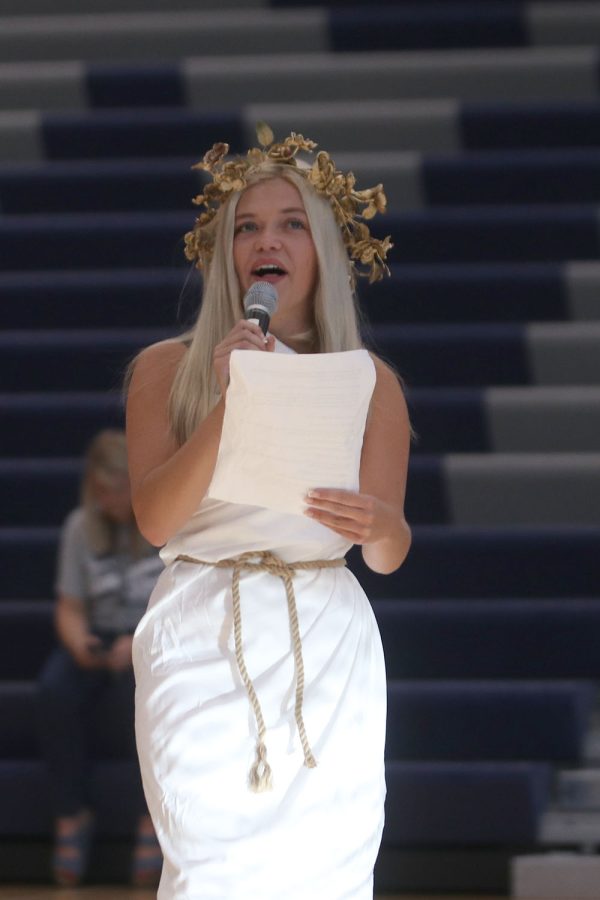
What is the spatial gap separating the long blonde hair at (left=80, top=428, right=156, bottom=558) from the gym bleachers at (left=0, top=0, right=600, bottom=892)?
0.51 meters

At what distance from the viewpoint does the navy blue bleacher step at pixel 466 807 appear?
388 centimetres

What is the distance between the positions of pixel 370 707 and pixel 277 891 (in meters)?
0.27

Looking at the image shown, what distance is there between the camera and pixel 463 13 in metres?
6.32

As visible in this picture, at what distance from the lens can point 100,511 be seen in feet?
13.3

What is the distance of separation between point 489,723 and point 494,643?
31 cm

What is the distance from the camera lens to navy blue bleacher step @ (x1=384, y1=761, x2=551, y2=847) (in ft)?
12.7

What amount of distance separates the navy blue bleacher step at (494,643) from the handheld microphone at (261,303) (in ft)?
7.75

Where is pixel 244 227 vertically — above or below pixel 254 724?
above

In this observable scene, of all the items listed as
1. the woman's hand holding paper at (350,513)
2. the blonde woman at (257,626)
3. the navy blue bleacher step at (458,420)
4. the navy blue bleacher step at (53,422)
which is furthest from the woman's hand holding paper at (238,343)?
the navy blue bleacher step at (53,422)

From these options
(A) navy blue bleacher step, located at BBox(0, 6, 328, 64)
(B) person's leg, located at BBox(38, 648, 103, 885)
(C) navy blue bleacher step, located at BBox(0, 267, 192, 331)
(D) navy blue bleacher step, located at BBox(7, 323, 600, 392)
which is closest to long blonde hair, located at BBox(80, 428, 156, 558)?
(B) person's leg, located at BBox(38, 648, 103, 885)

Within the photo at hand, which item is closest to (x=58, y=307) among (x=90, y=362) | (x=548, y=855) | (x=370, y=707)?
(x=90, y=362)

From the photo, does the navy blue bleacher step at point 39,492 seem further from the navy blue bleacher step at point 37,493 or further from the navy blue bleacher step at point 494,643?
the navy blue bleacher step at point 494,643

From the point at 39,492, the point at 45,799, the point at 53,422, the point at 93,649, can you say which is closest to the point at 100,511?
the point at 93,649

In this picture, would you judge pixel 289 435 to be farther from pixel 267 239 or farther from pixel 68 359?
pixel 68 359
